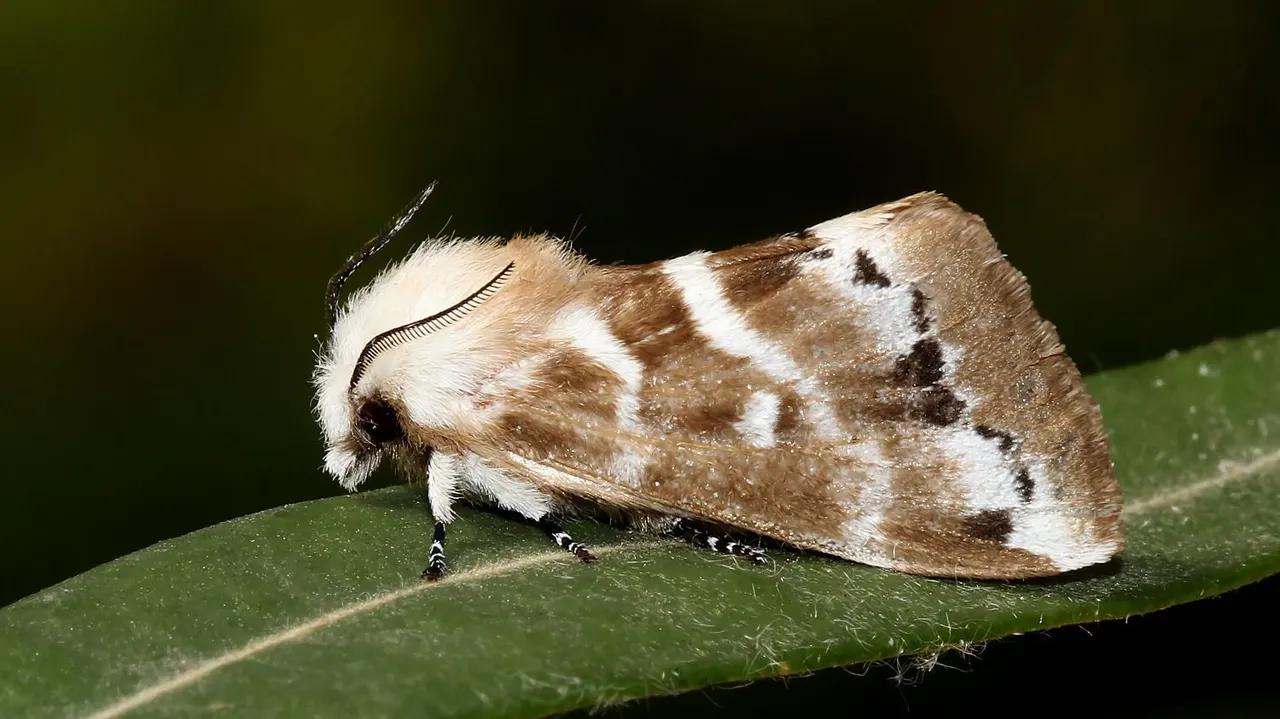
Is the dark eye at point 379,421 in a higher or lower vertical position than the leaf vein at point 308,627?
higher

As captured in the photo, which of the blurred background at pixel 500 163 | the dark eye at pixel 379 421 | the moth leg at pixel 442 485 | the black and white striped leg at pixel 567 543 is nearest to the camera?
the black and white striped leg at pixel 567 543

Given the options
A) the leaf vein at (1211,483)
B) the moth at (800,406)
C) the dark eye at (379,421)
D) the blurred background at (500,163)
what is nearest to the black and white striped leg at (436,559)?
the moth at (800,406)

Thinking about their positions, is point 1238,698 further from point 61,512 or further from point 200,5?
point 200,5

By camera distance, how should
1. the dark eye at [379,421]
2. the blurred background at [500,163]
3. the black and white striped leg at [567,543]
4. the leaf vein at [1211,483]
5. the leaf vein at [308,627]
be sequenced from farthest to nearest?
the blurred background at [500,163]
the leaf vein at [1211,483]
the dark eye at [379,421]
the black and white striped leg at [567,543]
the leaf vein at [308,627]

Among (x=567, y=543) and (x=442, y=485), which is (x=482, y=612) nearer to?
(x=567, y=543)

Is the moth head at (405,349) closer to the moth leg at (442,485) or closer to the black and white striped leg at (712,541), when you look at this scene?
the moth leg at (442,485)

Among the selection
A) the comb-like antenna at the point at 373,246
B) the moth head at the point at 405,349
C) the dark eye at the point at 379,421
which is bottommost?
the dark eye at the point at 379,421

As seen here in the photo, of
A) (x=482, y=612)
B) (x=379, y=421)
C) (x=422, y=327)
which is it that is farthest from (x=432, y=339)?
(x=482, y=612)
